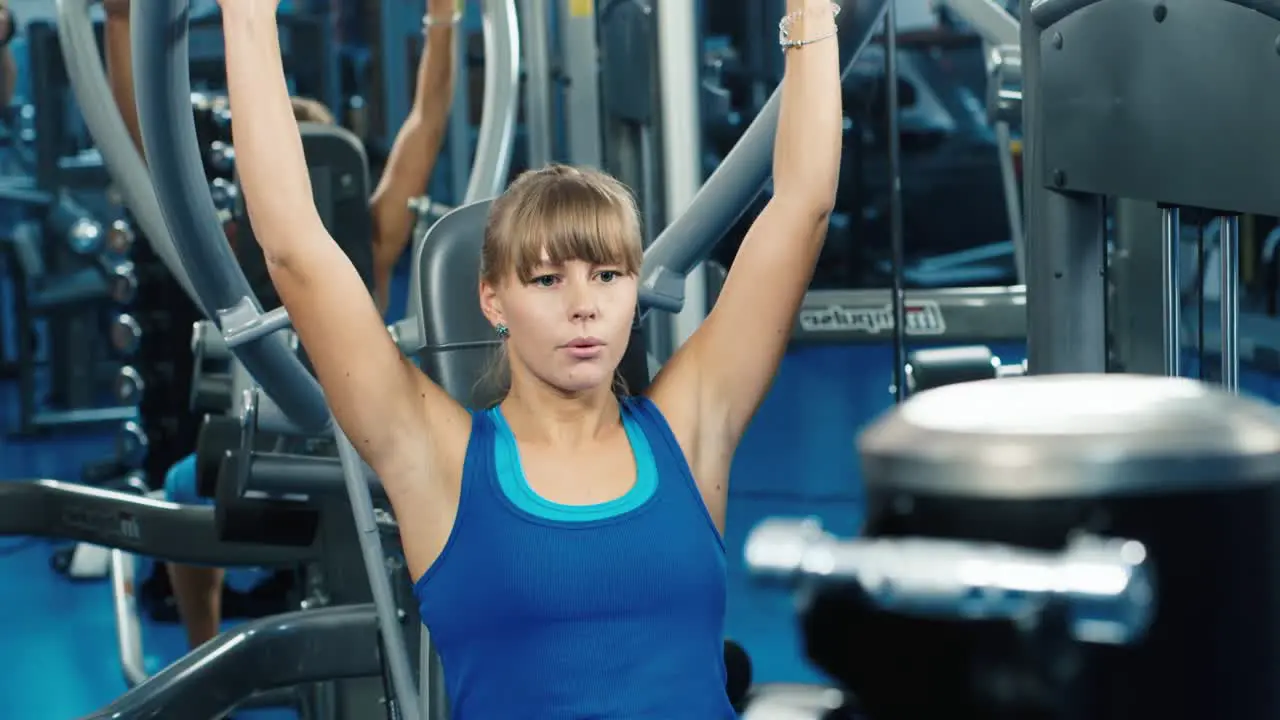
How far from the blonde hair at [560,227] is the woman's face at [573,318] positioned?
0.01 m

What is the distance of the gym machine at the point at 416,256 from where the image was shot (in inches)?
65.4

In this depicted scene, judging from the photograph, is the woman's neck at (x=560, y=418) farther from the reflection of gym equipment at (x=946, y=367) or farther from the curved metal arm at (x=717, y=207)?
the reflection of gym equipment at (x=946, y=367)

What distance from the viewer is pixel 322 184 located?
8.48 ft

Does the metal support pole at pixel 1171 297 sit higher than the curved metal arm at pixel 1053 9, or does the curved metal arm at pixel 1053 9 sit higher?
the curved metal arm at pixel 1053 9

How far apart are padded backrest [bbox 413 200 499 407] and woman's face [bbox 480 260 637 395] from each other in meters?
0.32

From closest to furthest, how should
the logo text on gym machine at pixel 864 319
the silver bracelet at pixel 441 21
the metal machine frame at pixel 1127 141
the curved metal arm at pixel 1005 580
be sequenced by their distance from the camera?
the curved metal arm at pixel 1005 580, the metal machine frame at pixel 1127 141, the silver bracelet at pixel 441 21, the logo text on gym machine at pixel 864 319

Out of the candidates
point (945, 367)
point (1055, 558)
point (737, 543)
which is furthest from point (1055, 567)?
point (737, 543)

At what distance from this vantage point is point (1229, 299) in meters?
1.36

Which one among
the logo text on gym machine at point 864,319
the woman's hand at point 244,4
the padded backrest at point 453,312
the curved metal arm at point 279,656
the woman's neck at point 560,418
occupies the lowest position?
the curved metal arm at point 279,656

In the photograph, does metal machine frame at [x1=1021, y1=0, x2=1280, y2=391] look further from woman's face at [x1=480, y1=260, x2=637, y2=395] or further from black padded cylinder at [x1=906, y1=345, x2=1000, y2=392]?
black padded cylinder at [x1=906, y1=345, x2=1000, y2=392]

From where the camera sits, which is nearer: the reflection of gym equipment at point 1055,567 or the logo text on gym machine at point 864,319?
the reflection of gym equipment at point 1055,567

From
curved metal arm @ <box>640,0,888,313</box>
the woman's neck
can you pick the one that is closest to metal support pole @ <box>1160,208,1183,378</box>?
curved metal arm @ <box>640,0,888,313</box>

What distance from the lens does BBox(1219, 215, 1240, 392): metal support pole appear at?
1334 mm

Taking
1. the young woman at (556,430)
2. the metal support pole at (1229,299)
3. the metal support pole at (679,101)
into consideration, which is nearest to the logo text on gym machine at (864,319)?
the metal support pole at (679,101)
